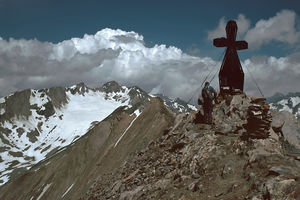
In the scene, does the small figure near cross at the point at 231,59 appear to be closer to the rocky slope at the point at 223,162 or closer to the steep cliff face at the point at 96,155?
the rocky slope at the point at 223,162

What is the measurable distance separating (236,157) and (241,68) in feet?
30.5

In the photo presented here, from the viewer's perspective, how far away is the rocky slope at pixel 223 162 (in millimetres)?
11606

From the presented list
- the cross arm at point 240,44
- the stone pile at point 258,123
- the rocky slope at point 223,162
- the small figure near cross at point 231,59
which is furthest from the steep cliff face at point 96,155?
the stone pile at point 258,123

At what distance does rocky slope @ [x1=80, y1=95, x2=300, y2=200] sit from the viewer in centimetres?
1161

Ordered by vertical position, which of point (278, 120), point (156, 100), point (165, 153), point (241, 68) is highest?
point (156, 100)

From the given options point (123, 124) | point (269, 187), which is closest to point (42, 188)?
point (123, 124)

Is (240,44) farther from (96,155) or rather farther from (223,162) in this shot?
(96,155)

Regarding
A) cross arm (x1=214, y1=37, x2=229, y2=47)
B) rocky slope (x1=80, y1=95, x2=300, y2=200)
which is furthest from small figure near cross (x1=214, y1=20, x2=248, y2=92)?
rocky slope (x1=80, y1=95, x2=300, y2=200)

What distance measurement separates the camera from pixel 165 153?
2002 centimetres

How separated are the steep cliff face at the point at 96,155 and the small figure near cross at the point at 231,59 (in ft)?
37.0

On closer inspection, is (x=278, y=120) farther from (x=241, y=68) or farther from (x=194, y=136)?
(x=194, y=136)

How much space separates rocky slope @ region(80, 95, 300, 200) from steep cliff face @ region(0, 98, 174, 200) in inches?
334

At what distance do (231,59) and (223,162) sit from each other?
9727mm

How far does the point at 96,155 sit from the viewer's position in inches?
2099
